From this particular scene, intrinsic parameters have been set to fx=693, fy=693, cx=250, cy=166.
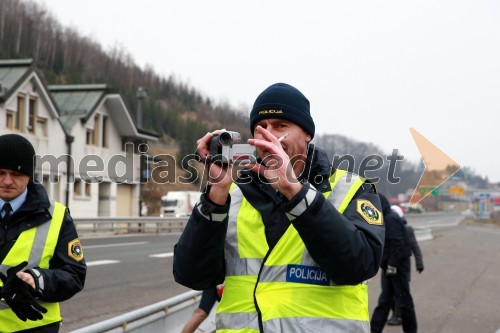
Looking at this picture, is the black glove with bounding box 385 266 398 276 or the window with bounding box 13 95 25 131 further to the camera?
the window with bounding box 13 95 25 131

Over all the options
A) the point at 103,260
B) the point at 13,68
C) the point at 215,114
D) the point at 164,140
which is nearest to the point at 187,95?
the point at 215,114

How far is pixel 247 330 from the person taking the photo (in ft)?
9.13

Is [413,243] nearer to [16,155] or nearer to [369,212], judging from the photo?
[16,155]

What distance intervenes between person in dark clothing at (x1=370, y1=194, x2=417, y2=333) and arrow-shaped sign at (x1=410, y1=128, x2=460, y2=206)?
2.35 metres

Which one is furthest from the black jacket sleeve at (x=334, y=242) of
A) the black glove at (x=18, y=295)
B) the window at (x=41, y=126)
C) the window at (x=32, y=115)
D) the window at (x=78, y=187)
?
the window at (x=78, y=187)

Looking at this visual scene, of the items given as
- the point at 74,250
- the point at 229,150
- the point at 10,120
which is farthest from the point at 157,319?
the point at 10,120

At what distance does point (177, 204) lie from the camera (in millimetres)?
54188

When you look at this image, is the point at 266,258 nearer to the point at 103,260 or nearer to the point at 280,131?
the point at 280,131

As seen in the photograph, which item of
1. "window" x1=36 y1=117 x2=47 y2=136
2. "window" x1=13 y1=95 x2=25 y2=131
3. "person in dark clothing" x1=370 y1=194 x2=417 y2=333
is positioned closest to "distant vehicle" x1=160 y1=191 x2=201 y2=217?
"window" x1=36 y1=117 x2=47 y2=136

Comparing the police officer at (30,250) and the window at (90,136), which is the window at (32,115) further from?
the police officer at (30,250)

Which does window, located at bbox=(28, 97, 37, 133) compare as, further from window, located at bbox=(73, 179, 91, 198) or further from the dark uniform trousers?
the dark uniform trousers

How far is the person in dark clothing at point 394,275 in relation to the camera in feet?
29.7

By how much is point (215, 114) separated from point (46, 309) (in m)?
126

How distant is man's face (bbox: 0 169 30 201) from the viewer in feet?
13.3
